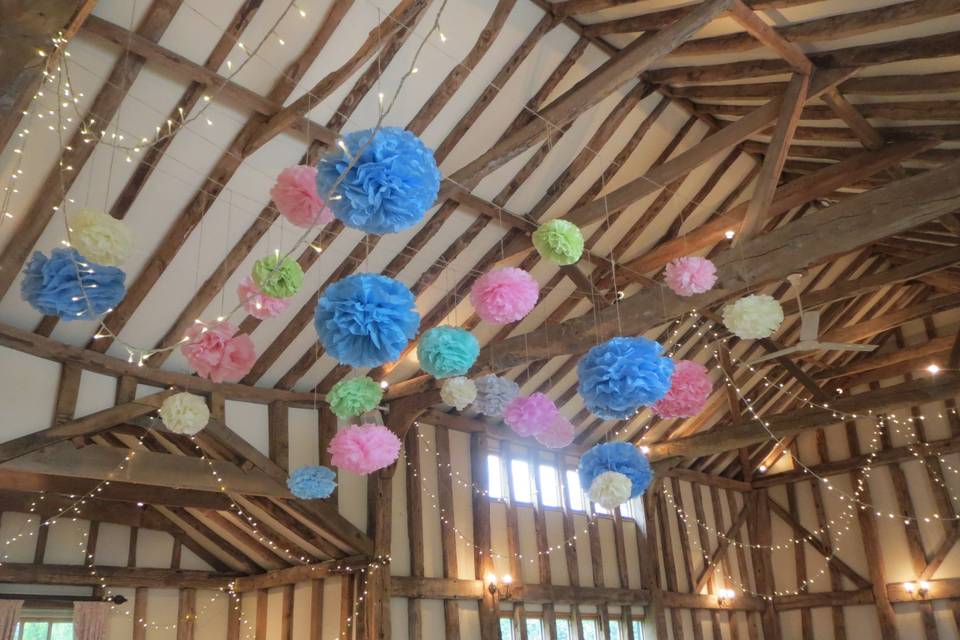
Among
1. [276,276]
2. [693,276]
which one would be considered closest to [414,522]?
[693,276]

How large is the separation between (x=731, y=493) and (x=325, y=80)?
1018cm

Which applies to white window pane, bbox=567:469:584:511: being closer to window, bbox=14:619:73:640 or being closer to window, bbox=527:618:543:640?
window, bbox=527:618:543:640

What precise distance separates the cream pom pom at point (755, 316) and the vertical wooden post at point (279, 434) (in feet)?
14.0

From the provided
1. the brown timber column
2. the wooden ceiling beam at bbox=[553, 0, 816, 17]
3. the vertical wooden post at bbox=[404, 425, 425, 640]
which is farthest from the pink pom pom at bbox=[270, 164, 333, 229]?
the brown timber column

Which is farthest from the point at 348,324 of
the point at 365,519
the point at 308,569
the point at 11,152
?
the point at 308,569

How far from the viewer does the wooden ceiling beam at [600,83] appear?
4.81 metres

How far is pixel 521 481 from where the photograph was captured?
388 inches

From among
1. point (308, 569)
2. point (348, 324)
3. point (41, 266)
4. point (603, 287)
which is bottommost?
point (308, 569)

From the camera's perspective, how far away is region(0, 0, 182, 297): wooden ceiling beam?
4711mm

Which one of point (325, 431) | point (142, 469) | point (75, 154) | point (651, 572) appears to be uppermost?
point (75, 154)

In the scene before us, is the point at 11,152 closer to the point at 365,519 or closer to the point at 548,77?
the point at 548,77

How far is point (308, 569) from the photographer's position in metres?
8.34

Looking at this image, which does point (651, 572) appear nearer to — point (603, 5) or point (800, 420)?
point (800, 420)

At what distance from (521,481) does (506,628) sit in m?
1.73
